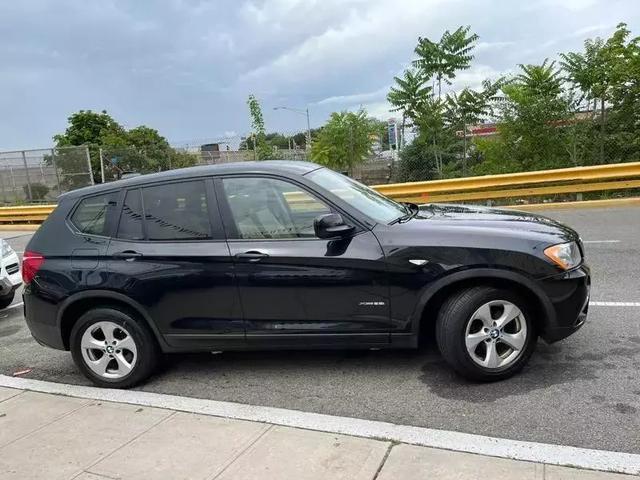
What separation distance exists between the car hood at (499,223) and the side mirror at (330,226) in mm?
506

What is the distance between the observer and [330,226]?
12.5ft

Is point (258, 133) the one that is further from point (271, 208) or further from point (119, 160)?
point (271, 208)

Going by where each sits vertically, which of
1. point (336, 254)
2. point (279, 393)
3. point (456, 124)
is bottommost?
point (279, 393)

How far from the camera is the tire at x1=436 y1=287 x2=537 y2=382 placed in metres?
3.76

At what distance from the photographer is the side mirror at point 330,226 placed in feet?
12.5

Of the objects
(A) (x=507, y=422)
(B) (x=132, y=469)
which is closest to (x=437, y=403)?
(A) (x=507, y=422)

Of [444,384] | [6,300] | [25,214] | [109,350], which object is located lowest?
[444,384]

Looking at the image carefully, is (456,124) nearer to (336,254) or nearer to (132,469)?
(336,254)

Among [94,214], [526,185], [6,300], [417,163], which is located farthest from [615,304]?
[417,163]

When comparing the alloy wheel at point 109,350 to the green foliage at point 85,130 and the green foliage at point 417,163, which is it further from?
the green foliage at point 85,130

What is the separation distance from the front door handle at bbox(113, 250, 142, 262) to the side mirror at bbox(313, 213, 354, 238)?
142 cm

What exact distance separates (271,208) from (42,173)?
21.7 metres

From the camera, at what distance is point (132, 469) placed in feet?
10.3

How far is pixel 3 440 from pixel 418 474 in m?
2.70
